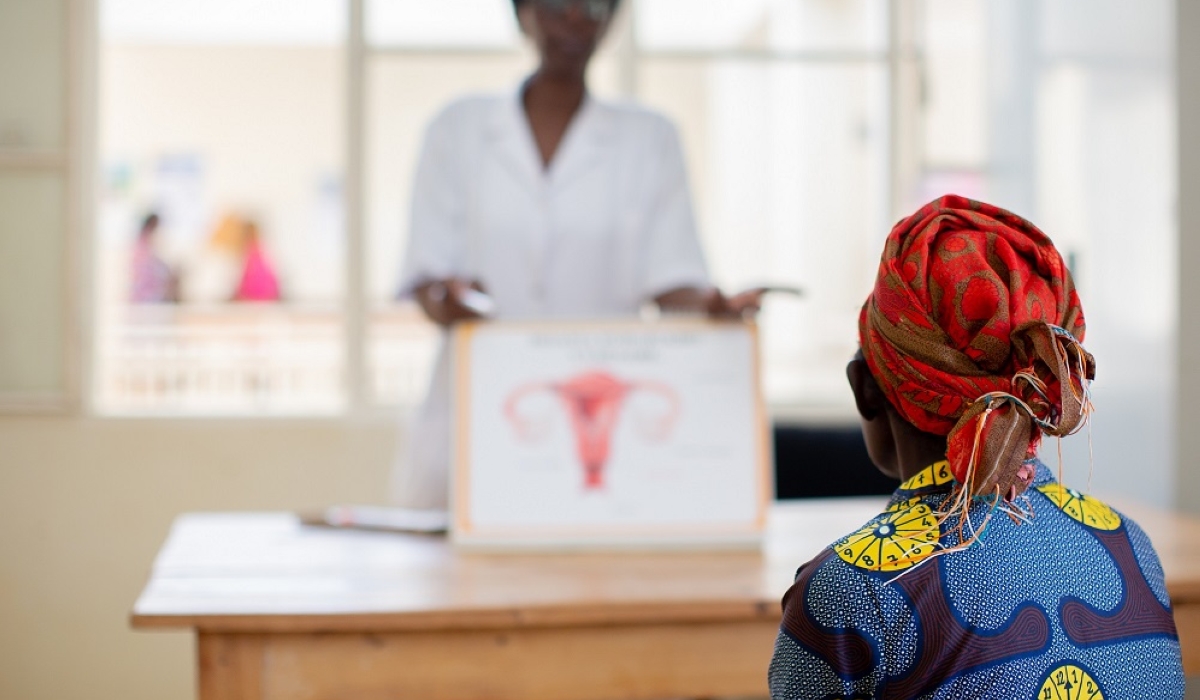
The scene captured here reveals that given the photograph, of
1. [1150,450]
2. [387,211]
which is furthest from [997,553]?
[387,211]

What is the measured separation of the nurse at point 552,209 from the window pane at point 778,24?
5.16 ft

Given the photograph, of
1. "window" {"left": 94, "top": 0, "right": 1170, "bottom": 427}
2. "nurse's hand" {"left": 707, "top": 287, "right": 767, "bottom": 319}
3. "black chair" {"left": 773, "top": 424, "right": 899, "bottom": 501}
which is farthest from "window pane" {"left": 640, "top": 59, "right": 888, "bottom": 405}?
"nurse's hand" {"left": 707, "top": 287, "right": 767, "bottom": 319}

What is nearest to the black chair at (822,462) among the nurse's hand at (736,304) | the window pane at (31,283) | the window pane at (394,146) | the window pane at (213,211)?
the nurse's hand at (736,304)

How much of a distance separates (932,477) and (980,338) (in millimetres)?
163

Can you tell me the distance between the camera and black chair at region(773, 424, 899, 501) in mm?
2979

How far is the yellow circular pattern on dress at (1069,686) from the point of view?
1.02 m

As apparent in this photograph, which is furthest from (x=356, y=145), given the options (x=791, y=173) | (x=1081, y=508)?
(x=1081, y=508)

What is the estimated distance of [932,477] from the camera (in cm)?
110

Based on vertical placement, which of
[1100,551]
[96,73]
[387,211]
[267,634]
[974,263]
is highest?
[96,73]

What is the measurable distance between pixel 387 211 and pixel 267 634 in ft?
7.98

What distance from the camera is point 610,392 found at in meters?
2.08

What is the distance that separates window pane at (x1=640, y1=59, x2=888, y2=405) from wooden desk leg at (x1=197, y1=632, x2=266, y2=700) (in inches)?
102

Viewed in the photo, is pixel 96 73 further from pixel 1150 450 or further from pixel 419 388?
pixel 1150 450

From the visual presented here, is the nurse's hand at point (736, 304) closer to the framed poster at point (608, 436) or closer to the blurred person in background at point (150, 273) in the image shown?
the framed poster at point (608, 436)
